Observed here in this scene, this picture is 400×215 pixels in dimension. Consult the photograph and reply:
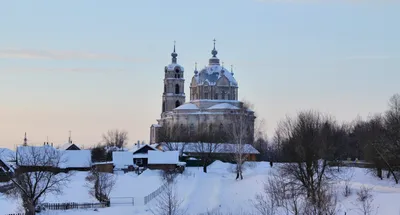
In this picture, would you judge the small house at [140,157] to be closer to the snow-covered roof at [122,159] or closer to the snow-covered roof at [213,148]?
the snow-covered roof at [122,159]

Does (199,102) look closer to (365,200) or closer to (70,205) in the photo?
(70,205)

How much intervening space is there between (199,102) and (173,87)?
9.95 metres

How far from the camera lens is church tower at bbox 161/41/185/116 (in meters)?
115

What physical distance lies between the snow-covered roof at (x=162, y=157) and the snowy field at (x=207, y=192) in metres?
2.95

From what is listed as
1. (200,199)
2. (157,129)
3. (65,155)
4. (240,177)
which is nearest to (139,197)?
(200,199)

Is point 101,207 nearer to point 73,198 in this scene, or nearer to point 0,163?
point 73,198

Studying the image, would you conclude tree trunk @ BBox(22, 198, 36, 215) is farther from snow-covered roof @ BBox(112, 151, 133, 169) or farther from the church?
the church

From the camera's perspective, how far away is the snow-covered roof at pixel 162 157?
215 ft

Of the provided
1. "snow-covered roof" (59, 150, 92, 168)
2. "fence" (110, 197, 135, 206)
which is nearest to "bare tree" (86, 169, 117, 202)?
"fence" (110, 197, 135, 206)

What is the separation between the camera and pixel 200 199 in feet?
133

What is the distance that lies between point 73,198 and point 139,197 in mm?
4085

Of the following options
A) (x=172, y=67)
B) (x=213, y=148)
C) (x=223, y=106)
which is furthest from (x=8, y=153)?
(x=172, y=67)

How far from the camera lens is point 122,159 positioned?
217ft

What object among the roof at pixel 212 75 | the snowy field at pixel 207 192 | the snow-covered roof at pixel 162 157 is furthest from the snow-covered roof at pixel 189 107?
the snowy field at pixel 207 192
